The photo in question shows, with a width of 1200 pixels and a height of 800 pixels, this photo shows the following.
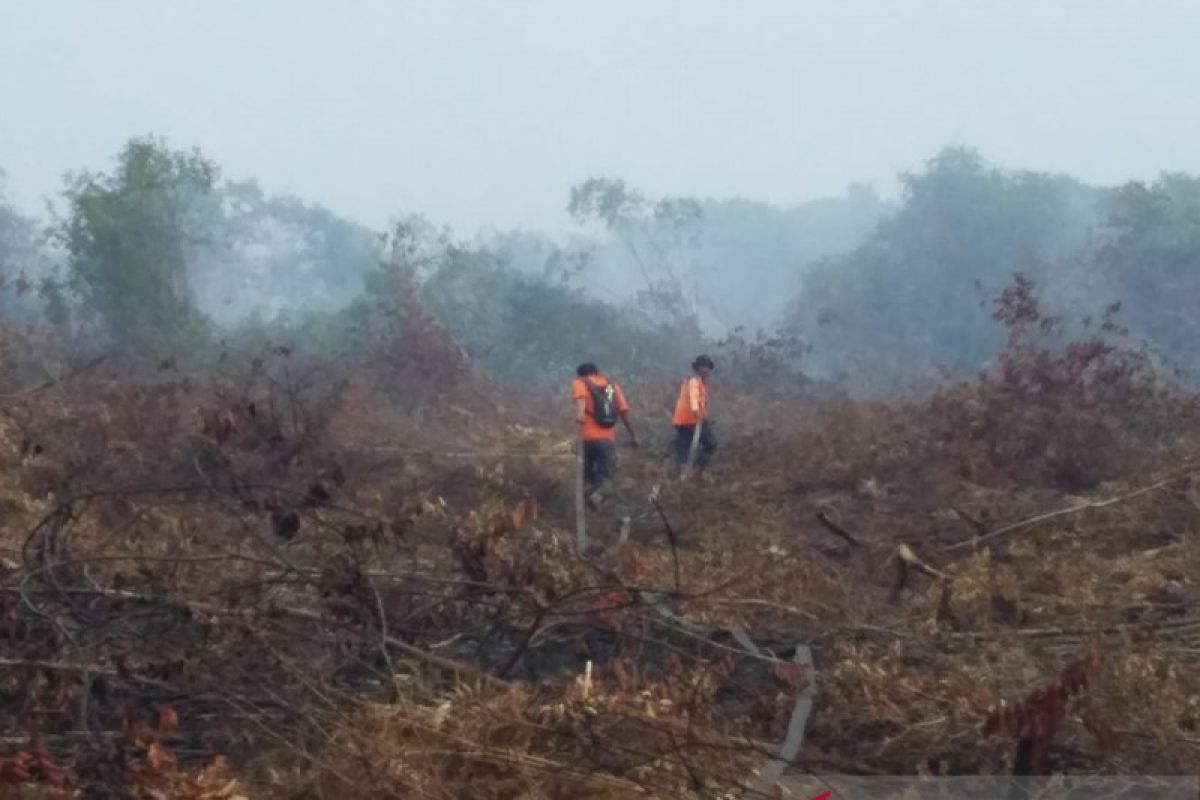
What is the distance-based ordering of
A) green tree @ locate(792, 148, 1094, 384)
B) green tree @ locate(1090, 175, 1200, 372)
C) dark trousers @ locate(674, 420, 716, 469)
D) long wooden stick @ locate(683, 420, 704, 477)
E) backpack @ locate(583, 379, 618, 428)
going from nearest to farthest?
1. backpack @ locate(583, 379, 618, 428)
2. long wooden stick @ locate(683, 420, 704, 477)
3. dark trousers @ locate(674, 420, 716, 469)
4. green tree @ locate(1090, 175, 1200, 372)
5. green tree @ locate(792, 148, 1094, 384)

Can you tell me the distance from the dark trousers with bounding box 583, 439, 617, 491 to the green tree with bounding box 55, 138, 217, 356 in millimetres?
11063

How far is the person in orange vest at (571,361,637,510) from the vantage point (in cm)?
1029

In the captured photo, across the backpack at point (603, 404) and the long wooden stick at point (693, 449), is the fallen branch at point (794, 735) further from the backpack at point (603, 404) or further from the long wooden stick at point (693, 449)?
the long wooden stick at point (693, 449)

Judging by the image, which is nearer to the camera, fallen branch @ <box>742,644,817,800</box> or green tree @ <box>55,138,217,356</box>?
fallen branch @ <box>742,644,817,800</box>

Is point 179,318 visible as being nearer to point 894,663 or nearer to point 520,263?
point 894,663

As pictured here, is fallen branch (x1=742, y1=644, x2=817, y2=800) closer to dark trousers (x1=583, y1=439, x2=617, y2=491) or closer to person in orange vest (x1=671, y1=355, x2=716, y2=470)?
dark trousers (x1=583, y1=439, x2=617, y2=491)

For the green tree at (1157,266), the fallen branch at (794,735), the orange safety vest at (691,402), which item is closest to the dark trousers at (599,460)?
the orange safety vest at (691,402)

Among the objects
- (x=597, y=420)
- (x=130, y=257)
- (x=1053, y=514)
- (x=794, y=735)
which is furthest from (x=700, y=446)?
(x=130, y=257)

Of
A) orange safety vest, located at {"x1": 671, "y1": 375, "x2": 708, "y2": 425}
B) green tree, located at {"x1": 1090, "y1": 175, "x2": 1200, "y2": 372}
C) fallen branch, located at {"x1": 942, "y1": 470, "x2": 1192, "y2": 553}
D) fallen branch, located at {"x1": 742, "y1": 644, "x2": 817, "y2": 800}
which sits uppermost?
green tree, located at {"x1": 1090, "y1": 175, "x2": 1200, "y2": 372}

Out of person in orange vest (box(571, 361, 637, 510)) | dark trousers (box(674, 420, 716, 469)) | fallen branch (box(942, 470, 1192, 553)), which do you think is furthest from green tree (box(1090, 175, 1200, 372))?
person in orange vest (box(571, 361, 637, 510))

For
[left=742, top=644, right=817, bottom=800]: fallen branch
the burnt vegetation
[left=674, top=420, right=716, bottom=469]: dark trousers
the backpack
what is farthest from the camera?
[left=674, top=420, right=716, bottom=469]: dark trousers

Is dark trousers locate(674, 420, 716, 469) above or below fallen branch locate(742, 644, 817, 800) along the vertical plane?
above

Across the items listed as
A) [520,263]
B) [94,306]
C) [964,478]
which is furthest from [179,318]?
[520,263]

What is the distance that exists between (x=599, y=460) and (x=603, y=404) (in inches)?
20.9
